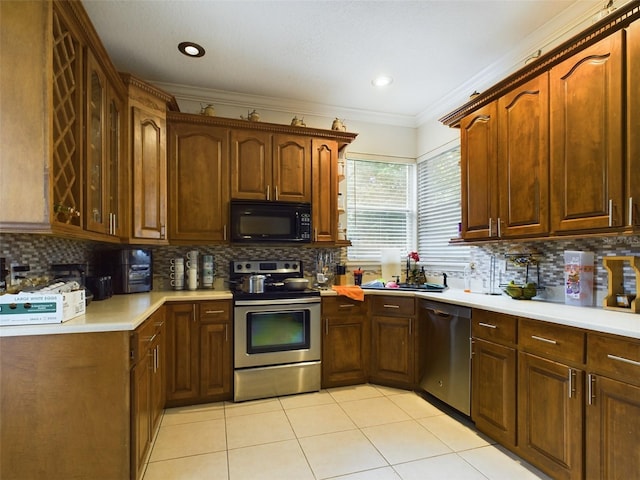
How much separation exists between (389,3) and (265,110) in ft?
5.78

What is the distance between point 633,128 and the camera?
1.73 meters

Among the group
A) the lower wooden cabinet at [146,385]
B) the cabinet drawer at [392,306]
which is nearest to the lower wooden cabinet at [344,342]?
the cabinet drawer at [392,306]

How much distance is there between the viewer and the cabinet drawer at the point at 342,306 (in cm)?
311

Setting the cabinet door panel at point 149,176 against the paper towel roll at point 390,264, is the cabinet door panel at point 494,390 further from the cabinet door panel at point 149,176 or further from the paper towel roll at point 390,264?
the cabinet door panel at point 149,176

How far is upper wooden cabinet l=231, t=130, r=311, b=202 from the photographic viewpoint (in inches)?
125

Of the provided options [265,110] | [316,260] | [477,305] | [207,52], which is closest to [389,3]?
[207,52]

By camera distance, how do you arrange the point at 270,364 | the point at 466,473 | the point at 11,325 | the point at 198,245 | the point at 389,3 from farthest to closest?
the point at 198,245
the point at 270,364
the point at 389,3
the point at 466,473
the point at 11,325

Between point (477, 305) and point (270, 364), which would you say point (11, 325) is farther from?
point (477, 305)

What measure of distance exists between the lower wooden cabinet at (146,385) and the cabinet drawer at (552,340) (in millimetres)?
2146

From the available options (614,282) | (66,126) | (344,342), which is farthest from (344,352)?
(66,126)

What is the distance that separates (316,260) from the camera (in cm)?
365

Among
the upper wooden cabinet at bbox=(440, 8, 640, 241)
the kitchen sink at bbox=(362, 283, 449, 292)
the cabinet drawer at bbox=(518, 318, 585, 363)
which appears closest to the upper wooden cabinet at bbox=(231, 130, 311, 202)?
the kitchen sink at bbox=(362, 283, 449, 292)

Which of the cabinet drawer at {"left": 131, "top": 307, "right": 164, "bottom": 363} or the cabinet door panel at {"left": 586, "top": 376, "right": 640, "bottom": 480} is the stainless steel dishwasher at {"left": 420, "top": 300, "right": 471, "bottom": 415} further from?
the cabinet drawer at {"left": 131, "top": 307, "right": 164, "bottom": 363}

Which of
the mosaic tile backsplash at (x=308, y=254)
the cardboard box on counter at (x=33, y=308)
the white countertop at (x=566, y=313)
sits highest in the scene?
the mosaic tile backsplash at (x=308, y=254)
